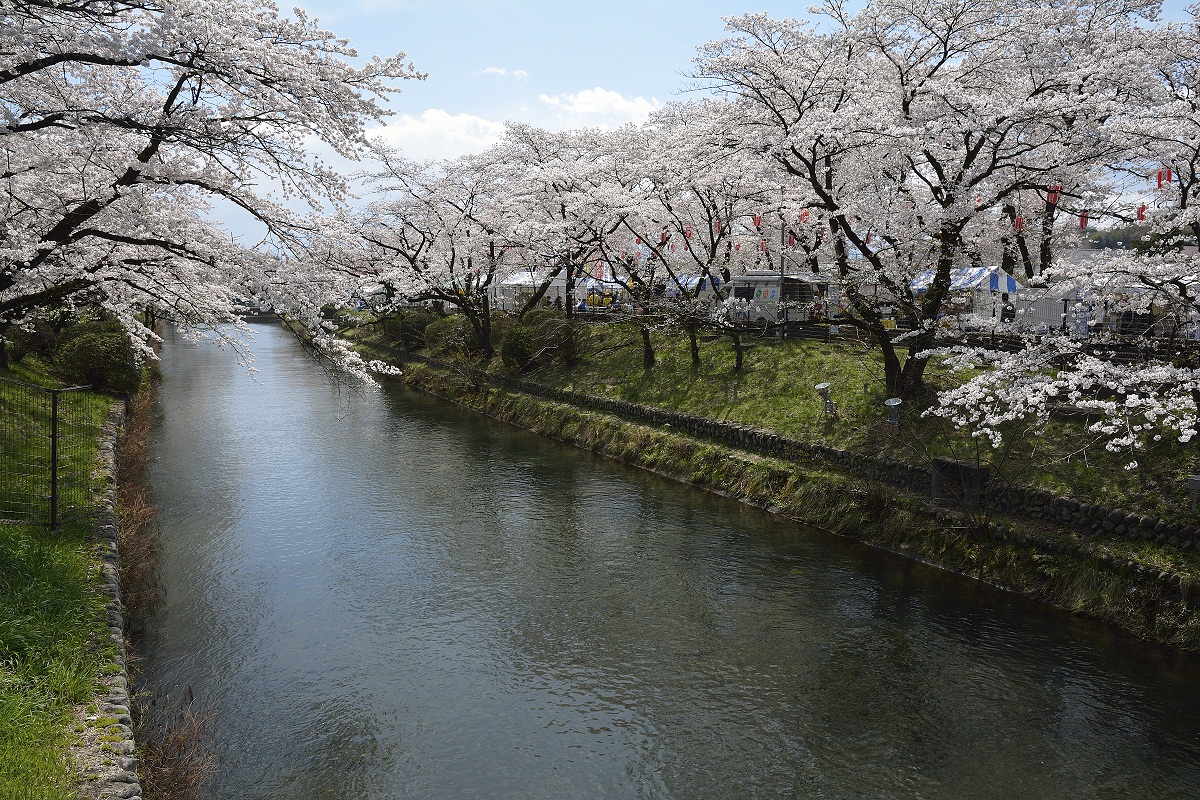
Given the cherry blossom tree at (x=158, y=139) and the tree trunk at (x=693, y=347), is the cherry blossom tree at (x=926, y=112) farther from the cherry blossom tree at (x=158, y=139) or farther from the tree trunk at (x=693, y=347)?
the cherry blossom tree at (x=158, y=139)

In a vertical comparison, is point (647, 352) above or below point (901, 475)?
above

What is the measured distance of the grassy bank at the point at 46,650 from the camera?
4.99m

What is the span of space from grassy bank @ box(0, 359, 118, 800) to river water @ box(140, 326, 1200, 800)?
4.75 ft

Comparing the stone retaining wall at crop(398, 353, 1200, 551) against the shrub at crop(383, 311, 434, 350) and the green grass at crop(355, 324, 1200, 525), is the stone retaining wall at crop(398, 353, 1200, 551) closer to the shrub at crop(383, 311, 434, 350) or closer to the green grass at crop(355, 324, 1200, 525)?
the green grass at crop(355, 324, 1200, 525)

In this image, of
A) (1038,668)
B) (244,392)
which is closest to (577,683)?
(1038,668)

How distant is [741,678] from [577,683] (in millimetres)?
1902

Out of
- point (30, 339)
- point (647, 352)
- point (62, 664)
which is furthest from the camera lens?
point (647, 352)

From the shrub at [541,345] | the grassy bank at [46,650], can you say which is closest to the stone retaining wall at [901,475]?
the shrub at [541,345]

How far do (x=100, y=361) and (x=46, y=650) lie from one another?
52.6 feet

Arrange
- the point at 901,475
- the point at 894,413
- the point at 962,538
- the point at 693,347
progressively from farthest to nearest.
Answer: the point at 693,347, the point at 894,413, the point at 901,475, the point at 962,538

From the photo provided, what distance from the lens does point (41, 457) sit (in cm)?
1155

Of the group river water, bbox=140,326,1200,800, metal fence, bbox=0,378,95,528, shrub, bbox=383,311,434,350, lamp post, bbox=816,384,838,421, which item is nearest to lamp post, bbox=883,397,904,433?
lamp post, bbox=816,384,838,421

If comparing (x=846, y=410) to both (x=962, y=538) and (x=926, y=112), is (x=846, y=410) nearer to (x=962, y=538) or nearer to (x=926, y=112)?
(x=962, y=538)

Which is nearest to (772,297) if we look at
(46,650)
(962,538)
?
(962,538)
